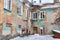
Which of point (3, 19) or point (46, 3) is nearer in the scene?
point (3, 19)

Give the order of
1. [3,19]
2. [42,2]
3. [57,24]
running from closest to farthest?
[3,19]
[57,24]
[42,2]

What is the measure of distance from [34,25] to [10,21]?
776 centimetres

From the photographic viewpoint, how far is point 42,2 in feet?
51.6

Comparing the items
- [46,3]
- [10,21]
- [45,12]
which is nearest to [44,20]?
[45,12]

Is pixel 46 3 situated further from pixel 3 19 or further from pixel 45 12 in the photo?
pixel 3 19

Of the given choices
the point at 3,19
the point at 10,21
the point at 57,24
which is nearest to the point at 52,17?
the point at 57,24

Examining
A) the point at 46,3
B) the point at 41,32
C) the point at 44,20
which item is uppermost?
the point at 46,3

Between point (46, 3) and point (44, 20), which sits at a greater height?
point (46, 3)

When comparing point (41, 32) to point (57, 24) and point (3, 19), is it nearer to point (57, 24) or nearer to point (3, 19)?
point (57, 24)

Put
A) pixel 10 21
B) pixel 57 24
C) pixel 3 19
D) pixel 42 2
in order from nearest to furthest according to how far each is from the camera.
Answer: pixel 3 19, pixel 10 21, pixel 57 24, pixel 42 2

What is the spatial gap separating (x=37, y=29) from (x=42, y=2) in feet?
9.61

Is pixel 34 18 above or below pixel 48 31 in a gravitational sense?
above

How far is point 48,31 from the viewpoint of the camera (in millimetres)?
14930

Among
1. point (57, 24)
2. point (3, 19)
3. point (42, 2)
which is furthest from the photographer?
point (42, 2)
